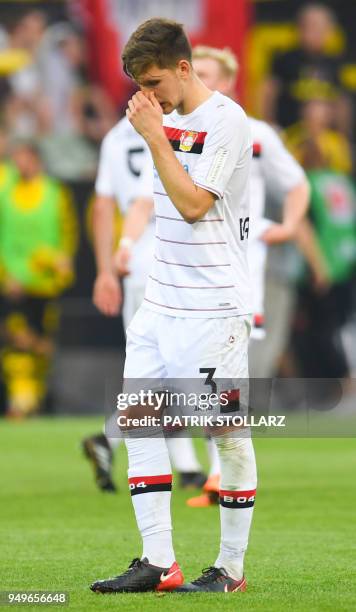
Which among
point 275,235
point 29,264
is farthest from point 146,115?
point 29,264

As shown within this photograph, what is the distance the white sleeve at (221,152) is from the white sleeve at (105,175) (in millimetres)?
4027

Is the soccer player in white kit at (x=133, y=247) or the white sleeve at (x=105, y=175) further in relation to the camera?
the white sleeve at (x=105, y=175)

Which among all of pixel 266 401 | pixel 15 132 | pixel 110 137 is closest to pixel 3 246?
pixel 15 132

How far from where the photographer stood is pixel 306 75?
50.3 ft

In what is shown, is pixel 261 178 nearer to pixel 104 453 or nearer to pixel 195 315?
pixel 104 453

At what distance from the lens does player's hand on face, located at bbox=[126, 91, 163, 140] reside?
536cm

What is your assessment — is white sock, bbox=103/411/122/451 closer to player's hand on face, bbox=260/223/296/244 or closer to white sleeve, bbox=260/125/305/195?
player's hand on face, bbox=260/223/296/244

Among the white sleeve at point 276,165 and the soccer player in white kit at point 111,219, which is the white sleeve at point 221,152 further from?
the soccer player in white kit at point 111,219

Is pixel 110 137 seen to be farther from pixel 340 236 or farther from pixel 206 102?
pixel 340 236

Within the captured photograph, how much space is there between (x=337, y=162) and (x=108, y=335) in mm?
2870

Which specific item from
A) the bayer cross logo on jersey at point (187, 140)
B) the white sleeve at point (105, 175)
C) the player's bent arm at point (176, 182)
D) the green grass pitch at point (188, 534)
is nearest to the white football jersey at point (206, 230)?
the bayer cross logo on jersey at point (187, 140)

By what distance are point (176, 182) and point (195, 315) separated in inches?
21.5

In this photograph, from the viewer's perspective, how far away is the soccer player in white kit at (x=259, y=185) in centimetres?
844

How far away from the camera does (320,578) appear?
236 inches
